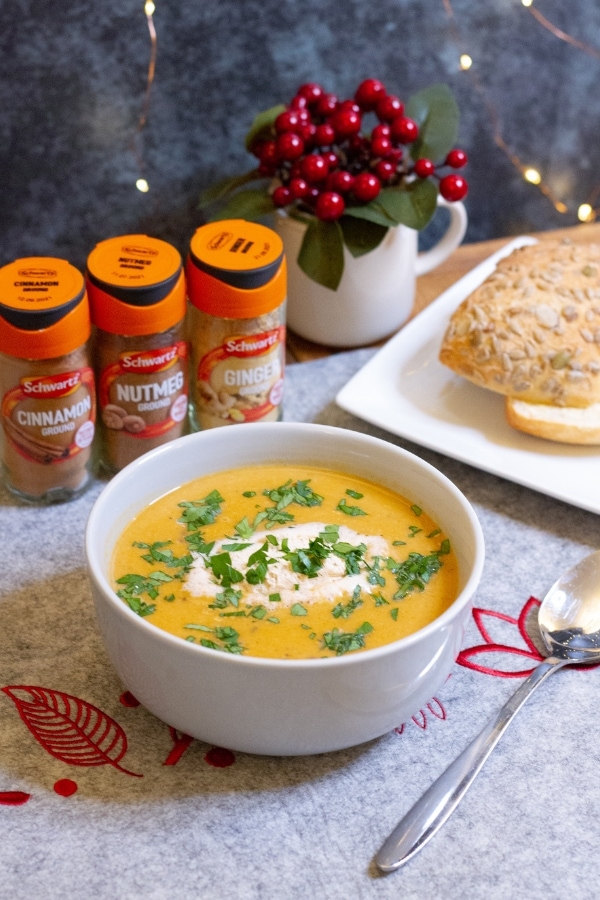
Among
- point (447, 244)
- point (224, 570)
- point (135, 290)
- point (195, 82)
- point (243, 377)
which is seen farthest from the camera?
point (447, 244)

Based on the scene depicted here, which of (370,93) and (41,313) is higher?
(370,93)

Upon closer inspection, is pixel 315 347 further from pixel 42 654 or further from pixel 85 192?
pixel 42 654

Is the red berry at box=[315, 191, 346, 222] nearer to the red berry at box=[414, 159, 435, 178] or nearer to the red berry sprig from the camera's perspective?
the red berry sprig

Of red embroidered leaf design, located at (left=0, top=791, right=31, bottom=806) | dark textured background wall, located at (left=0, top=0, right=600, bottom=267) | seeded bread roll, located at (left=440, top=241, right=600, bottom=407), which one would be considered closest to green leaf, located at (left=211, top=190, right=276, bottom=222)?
dark textured background wall, located at (left=0, top=0, right=600, bottom=267)

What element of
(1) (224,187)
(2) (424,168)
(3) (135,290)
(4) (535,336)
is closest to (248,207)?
(1) (224,187)

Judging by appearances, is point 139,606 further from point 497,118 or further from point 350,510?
point 497,118

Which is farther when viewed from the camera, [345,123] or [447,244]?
[447,244]

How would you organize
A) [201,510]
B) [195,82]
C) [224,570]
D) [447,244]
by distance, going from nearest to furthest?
[224,570], [201,510], [195,82], [447,244]
